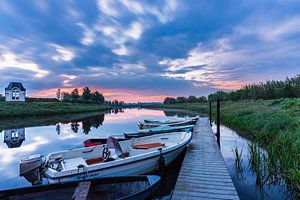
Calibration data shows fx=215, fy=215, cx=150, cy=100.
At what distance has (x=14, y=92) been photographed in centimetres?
4759

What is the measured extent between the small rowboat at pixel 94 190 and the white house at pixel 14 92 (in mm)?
51150

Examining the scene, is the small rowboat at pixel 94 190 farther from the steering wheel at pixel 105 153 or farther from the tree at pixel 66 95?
the tree at pixel 66 95

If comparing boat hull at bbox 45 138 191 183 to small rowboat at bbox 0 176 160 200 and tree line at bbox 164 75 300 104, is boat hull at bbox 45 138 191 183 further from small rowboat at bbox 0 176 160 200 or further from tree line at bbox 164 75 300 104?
tree line at bbox 164 75 300 104

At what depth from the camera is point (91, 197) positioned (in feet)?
15.0

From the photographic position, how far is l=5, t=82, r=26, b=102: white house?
47000 millimetres

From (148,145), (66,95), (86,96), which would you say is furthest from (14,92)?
(148,145)

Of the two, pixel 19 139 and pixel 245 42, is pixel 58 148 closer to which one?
pixel 19 139

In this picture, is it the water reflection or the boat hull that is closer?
the boat hull

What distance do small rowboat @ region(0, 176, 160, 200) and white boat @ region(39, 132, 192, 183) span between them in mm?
712

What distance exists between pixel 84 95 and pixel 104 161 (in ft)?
259

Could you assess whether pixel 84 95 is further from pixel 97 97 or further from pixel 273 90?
pixel 273 90

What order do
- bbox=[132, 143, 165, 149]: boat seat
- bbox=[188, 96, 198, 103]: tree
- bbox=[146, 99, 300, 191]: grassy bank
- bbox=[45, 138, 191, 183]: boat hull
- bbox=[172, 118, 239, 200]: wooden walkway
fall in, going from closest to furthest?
bbox=[172, 118, 239, 200]: wooden walkway → bbox=[45, 138, 191, 183]: boat hull → bbox=[146, 99, 300, 191]: grassy bank → bbox=[132, 143, 165, 149]: boat seat → bbox=[188, 96, 198, 103]: tree

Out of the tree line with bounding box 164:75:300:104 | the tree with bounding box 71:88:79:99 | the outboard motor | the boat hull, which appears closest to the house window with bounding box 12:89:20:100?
the tree with bounding box 71:88:79:99

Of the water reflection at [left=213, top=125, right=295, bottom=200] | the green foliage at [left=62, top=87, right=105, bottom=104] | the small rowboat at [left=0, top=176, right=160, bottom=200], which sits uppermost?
the green foliage at [left=62, top=87, right=105, bottom=104]
